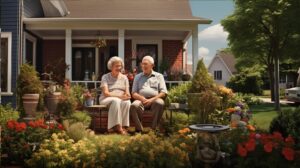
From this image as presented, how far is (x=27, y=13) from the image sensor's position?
10562mm

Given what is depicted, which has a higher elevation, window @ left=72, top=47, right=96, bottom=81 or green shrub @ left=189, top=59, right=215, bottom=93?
window @ left=72, top=47, right=96, bottom=81

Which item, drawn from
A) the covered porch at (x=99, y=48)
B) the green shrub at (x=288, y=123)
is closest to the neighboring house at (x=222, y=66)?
the covered porch at (x=99, y=48)

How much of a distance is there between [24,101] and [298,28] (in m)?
12.7

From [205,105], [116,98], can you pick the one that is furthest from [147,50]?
[205,105]

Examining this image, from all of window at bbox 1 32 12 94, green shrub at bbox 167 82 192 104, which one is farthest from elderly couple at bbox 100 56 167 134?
window at bbox 1 32 12 94

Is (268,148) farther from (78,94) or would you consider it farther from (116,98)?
(78,94)

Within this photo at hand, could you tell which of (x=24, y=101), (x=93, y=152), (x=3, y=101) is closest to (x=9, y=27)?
(x=3, y=101)

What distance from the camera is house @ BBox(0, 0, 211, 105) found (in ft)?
32.7

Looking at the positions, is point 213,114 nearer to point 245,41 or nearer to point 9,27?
point 9,27

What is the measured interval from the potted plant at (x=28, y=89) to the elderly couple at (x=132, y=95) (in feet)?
6.10

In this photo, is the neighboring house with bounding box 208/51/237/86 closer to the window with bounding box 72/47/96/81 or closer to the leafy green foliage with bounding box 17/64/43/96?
the window with bounding box 72/47/96/81

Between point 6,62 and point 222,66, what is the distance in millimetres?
42216

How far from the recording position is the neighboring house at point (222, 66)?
48094 millimetres

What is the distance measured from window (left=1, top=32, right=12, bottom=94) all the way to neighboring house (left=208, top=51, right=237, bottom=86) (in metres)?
40.1
